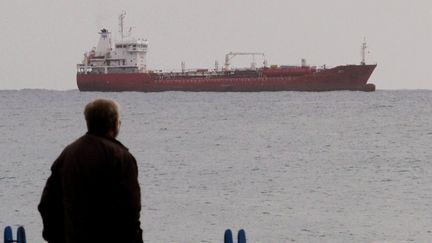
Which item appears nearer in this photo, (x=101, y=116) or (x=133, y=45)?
(x=101, y=116)

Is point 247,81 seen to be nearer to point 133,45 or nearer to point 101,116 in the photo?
point 133,45

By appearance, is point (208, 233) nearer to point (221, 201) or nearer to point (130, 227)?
point (221, 201)

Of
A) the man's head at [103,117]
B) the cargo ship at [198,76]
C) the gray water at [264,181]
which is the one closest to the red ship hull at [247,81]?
the cargo ship at [198,76]

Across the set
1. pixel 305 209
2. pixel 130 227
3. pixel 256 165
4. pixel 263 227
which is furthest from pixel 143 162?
pixel 130 227

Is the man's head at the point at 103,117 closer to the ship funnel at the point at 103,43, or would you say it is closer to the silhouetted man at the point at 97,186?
the silhouetted man at the point at 97,186

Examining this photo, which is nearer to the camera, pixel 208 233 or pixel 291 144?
pixel 208 233

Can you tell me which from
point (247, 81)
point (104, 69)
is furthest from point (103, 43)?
point (247, 81)

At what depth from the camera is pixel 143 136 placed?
48.8 metres

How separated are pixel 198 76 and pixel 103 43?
19786 millimetres

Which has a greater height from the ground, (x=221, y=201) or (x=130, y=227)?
(x=130, y=227)

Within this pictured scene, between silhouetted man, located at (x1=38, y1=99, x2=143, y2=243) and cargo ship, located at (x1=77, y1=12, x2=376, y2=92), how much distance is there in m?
94.9

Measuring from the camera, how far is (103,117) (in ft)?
11.7

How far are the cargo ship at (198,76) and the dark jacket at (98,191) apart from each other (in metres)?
94.9

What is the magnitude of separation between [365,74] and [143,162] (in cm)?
7770
